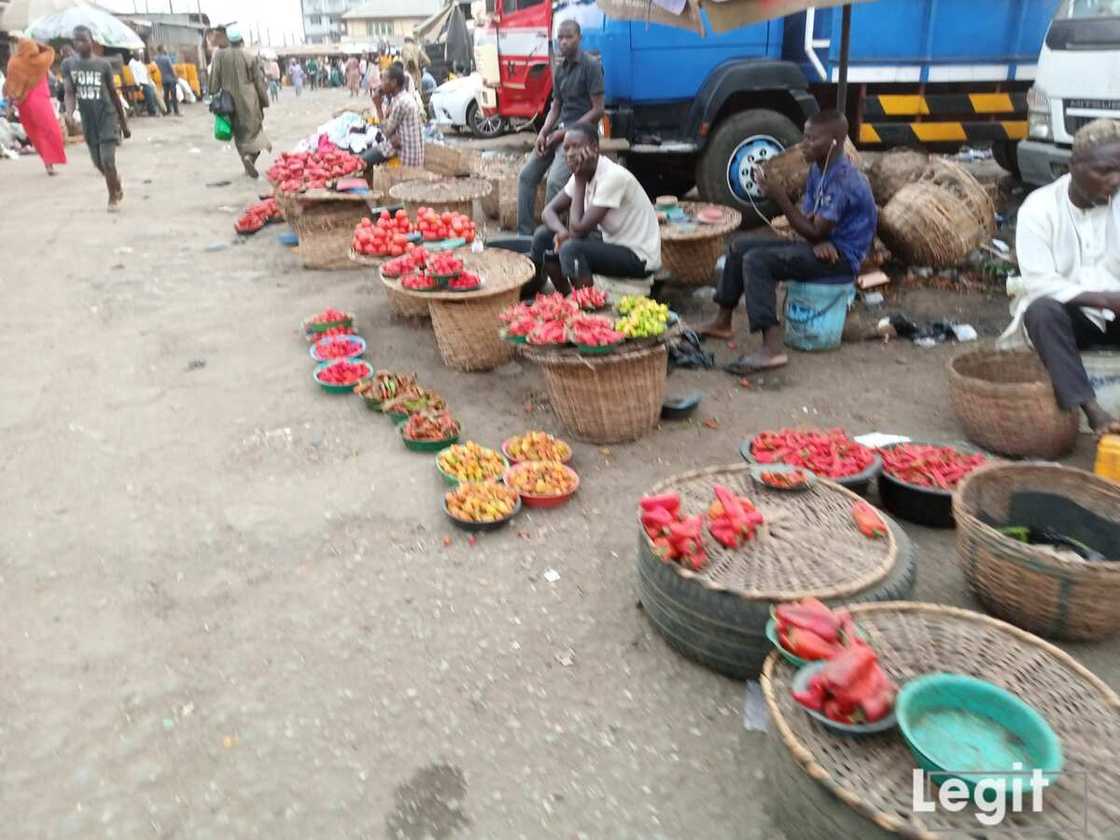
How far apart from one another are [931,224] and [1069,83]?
1.81 m

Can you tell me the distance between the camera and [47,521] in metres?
3.84

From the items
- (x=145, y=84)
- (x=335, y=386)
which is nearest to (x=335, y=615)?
(x=335, y=386)

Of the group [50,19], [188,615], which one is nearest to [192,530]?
[188,615]

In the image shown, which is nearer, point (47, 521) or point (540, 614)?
point (540, 614)

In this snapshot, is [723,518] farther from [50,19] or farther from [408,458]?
[50,19]

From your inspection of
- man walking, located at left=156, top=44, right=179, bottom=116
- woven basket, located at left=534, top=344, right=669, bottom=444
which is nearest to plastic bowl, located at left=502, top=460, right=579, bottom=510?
woven basket, located at left=534, top=344, right=669, bottom=444

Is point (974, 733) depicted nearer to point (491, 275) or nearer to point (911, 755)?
point (911, 755)

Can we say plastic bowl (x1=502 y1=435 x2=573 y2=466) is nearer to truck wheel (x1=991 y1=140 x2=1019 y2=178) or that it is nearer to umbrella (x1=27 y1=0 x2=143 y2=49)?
truck wheel (x1=991 y1=140 x2=1019 y2=178)

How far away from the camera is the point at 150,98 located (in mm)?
25562

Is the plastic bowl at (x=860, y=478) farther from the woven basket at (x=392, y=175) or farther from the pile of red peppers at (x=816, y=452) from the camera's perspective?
the woven basket at (x=392, y=175)

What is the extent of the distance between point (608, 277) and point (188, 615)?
3259 mm

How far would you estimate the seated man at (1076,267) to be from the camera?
3.74m

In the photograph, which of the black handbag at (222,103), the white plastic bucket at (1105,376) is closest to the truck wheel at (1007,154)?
the white plastic bucket at (1105,376)

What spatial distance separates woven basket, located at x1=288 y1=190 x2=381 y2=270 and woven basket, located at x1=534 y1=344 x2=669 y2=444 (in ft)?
14.5
